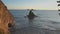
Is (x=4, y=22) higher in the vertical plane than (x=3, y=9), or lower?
lower

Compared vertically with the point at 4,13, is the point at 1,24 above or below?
below

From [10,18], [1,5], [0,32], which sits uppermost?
[1,5]

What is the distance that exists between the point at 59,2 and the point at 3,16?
2880 centimetres

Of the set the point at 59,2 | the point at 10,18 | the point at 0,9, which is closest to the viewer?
the point at 0,9

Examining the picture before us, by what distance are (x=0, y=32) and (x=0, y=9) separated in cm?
238

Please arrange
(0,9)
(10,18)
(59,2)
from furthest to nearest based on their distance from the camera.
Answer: (59,2) < (10,18) < (0,9)

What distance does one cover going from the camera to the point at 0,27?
17297mm

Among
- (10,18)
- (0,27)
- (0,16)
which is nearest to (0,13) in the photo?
(0,16)

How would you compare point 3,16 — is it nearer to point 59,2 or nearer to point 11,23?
point 11,23

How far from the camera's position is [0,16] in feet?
56.6

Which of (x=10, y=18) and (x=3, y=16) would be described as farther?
(x=10, y=18)

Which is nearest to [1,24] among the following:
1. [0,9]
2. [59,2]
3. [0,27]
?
[0,27]

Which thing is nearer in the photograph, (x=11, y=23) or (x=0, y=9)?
(x=0, y=9)

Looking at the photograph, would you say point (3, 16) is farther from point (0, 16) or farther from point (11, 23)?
point (11, 23)
